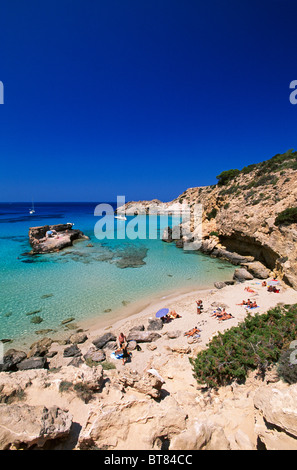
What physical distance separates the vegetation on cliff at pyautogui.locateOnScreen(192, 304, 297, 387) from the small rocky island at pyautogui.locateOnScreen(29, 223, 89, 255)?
28100mm

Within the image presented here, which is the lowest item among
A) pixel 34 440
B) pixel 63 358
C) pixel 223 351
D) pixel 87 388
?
pixel 63 358

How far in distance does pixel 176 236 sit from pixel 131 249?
33.7ft

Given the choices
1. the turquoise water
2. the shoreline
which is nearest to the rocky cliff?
the turquoise water

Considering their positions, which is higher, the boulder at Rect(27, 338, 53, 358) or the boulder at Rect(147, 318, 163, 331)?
the boulder at Rect(147, 318, 163, 331)

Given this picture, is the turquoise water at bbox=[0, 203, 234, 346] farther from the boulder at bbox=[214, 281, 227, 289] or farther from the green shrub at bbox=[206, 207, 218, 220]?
the green shrub at bbox=[206, 207, 218, 220]

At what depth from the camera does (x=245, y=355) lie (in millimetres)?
6188

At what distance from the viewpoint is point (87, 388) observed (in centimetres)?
453

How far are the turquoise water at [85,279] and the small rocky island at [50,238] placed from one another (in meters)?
1.73

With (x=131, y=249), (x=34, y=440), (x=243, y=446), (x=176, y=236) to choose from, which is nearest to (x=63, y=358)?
(x=34, y=440)

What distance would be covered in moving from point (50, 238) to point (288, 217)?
3204 centimetres

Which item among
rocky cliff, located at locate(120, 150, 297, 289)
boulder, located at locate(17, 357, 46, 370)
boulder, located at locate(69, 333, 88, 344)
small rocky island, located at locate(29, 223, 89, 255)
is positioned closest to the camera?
boulder, located at locate(17, 357, 46, 370)

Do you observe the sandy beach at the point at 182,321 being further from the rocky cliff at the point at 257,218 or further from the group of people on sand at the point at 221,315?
the rocky cliff at the point at 257,218

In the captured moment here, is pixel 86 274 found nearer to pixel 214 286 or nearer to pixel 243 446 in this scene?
pixel 214 286

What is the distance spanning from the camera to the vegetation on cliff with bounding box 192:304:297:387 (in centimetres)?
572
